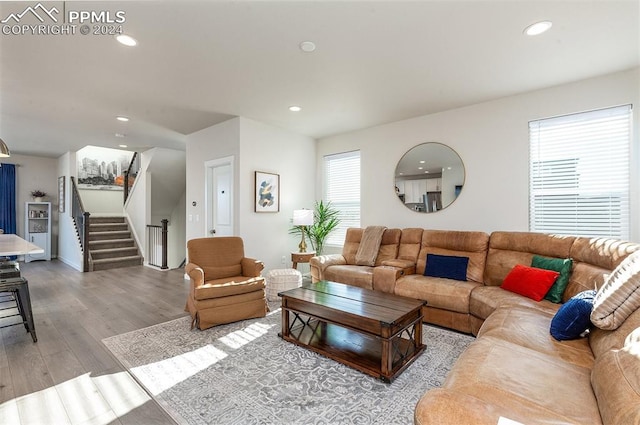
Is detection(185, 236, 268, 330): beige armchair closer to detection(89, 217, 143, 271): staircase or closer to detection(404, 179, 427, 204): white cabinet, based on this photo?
detection(404, 179, 427, 204): white cabinet

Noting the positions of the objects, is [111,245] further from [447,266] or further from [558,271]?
[558,271]

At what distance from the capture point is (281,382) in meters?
2.19

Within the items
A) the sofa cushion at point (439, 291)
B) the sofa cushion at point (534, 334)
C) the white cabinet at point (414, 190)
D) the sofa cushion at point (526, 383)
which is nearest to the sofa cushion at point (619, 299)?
the sofa cushion at point (534, 334)

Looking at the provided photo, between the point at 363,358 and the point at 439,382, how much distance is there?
0.58m

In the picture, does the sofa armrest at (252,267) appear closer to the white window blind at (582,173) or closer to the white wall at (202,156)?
the white wall at (202,156)

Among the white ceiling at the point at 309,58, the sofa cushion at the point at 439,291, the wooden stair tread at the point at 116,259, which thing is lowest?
the wooden stair tread at the point at 116,259

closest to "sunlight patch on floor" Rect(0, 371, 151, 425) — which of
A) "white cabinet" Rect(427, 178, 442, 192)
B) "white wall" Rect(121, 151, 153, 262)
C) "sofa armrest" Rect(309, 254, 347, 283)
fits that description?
"sofa armrest" Rect(309, 254, 347, 283)

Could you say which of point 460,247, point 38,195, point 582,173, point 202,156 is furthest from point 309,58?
point 38,195

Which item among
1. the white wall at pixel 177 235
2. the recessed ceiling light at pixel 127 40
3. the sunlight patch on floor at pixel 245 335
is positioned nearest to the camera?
the recessed ceiling light at pixel 127 40

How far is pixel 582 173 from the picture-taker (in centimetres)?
336

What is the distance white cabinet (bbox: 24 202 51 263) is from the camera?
24.8 feet

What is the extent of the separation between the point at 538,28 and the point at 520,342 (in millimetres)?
2389

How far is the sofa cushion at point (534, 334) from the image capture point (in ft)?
5.61
